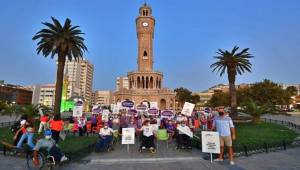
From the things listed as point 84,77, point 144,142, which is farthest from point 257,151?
point 84,77

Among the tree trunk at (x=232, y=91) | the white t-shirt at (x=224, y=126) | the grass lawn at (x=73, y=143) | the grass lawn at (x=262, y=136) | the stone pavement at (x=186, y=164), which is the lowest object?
the stone pavement at (x=186, y=164)

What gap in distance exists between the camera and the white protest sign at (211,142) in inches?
396

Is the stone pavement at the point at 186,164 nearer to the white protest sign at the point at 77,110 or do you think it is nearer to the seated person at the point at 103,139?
the seated person at the point at 103,139

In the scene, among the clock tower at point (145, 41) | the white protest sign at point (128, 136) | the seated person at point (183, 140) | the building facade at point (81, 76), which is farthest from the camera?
the building facade at point (81, 76)

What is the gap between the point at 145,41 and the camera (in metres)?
75.4

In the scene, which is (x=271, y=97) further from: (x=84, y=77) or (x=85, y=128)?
(x=84, y=77)

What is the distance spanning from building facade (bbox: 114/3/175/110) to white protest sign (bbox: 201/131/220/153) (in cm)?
5829

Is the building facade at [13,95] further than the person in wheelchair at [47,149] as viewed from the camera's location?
Yes

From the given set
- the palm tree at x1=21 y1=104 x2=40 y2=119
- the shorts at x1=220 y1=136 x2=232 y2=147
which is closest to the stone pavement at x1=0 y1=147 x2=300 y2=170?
the shorts at x1=220 y1=136 x2=232 y2=147

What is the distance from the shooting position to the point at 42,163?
8531 mm

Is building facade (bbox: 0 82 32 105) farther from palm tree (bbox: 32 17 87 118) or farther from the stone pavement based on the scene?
the stone pavement

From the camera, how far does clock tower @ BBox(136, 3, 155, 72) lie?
246 ft

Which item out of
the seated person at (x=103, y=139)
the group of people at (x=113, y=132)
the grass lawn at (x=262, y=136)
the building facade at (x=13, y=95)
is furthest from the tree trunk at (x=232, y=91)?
the building facade at (x=13, y=95)

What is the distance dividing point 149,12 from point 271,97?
44332mm
